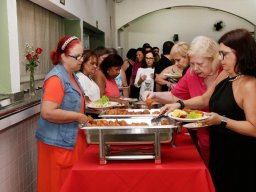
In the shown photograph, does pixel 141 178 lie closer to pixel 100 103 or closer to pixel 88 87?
pixel 100 103

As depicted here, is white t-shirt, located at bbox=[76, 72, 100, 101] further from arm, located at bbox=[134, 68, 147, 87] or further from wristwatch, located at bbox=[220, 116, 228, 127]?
arm, located at bbox=[134, 68, 147, 87]

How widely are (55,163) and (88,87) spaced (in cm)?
97

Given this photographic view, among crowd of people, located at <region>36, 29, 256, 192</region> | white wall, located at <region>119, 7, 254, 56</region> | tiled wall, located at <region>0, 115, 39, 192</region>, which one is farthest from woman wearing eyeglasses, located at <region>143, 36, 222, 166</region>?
white wall, located at <region>119, 7, 254, 56</region>

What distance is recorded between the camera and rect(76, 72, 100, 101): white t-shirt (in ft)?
10.2

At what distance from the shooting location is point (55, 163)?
229 cm

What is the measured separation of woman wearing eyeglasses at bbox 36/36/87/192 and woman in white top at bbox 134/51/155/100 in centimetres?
269

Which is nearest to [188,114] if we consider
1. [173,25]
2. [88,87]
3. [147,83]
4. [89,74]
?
[88,87]

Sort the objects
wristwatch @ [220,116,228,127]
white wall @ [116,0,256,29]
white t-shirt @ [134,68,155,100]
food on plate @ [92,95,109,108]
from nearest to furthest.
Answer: wristwatch @ [220,116,228,127]
food on plate @ [92,95,109,108]
white t-shirt @ [134,68,155,100]
white wall @ [116,0,256,29]

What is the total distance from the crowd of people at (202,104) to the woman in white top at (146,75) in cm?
183

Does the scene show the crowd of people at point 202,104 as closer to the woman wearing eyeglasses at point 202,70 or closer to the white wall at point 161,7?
the woman wearing eyeglasses at point 202,70

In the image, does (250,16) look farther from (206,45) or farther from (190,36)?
(206,45)

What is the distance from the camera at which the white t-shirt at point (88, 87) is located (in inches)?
122

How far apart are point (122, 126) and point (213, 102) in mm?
521

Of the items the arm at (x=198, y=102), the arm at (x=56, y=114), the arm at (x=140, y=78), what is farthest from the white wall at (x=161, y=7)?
the arm at (x=56, y=114)
